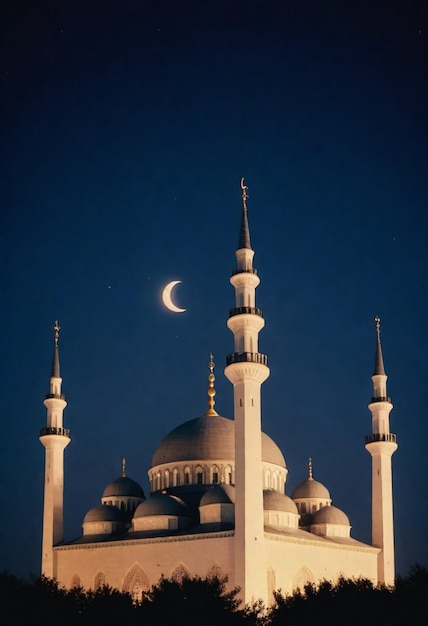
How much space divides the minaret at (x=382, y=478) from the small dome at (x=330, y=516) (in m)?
1.35

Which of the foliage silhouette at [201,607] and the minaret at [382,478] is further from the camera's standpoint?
the minaret at [382,478]

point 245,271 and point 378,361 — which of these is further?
point 378,361

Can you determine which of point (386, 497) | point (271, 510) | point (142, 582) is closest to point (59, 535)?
point (142, 582)

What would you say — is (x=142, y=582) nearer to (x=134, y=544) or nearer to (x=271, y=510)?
(x=134, y=544)

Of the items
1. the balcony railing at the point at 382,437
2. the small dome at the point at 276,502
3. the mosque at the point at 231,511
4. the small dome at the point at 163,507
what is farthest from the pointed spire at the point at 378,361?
the small dome at the point at 163,507

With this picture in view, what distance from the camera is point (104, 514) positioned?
141 feet

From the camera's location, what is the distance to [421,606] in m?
27.9

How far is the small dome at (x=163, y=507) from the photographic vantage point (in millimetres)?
40094

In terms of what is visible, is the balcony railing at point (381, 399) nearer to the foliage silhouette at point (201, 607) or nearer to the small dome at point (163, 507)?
the small dome at point (163, 507)

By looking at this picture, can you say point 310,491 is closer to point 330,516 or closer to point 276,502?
point 330,516

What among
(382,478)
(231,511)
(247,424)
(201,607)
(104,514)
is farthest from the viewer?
(382,478)

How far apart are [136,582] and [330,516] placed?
8168 mm

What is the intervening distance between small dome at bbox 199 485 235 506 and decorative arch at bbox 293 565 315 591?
330 centimetres

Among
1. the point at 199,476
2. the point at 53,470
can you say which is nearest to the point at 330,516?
the point at 199,476
